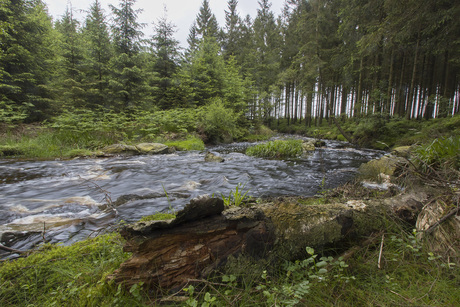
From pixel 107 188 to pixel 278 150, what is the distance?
7441 millimetres

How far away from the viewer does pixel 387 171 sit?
206 inches

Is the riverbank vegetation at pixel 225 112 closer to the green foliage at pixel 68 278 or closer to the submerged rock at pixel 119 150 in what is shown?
the green foliage at pixel 68 278

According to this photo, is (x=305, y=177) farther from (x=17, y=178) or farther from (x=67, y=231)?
(x=17, y=178)

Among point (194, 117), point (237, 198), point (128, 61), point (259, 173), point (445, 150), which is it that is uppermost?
point (128, 61)

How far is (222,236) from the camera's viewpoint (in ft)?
5.03

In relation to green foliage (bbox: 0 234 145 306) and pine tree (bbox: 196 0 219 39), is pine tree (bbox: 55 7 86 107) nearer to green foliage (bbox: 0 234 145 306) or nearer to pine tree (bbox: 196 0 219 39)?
green foliage (bbox: 0 234 145 306)

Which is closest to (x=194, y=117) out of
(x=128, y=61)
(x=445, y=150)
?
(x=128, y=61)

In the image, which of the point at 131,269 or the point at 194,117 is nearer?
the point at 131,269

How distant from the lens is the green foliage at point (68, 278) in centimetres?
127

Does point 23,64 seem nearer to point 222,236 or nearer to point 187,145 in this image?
point 187,145

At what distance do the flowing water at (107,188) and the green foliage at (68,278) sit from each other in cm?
50

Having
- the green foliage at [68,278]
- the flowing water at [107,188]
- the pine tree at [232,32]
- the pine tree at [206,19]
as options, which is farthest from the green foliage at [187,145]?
the pine tree at [206,19]

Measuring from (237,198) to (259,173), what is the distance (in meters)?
3.49

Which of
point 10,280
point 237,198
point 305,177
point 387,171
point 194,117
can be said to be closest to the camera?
point 10,280
